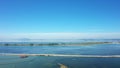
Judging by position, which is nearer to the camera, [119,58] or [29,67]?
[29,67]

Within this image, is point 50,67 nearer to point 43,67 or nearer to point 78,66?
point 43,67

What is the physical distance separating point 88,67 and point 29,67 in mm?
7303

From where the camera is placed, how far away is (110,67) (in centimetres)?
2150

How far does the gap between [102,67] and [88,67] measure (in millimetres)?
1699

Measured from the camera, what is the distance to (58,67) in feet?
69.7

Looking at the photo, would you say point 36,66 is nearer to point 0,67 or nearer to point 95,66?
point 0,67

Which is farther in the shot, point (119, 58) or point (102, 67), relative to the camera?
point (119, 58)

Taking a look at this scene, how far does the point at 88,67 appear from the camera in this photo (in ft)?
70.6

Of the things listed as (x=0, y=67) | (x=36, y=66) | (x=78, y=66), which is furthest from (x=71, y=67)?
(x=0, y=67)

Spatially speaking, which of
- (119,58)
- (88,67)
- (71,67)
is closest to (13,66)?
(71,67)

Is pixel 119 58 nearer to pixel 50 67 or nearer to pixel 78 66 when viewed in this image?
pixel 78 66

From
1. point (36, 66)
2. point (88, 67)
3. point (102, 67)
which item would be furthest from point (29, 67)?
point (102, 67)

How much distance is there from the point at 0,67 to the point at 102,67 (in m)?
12.6

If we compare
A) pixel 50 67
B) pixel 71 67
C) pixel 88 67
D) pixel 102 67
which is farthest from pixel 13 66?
pixel 102 67
